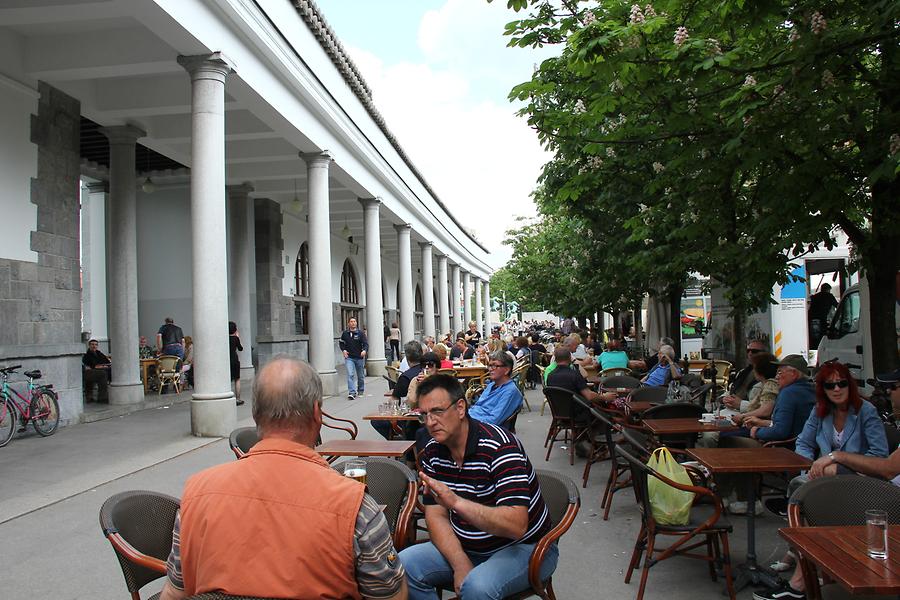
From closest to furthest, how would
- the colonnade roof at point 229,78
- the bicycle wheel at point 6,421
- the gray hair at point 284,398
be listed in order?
the gray hair at point 284,398 → the bicycle wheel at point 6,421 → the colonnade roof at point 229,78

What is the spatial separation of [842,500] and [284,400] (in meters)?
3.00

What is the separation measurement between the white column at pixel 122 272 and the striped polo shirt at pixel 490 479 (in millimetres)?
11867

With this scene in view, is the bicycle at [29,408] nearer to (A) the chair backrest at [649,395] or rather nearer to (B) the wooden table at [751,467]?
(A) the chair backrest at [649,395]

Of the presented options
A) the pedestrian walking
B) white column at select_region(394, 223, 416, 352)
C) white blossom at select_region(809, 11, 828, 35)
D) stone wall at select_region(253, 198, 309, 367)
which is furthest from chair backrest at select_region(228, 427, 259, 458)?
white column at select_region(394, 223, 416, 352)

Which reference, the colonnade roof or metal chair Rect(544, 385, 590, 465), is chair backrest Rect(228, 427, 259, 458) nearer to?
metal chair Rect(544, 385, 590, 465)

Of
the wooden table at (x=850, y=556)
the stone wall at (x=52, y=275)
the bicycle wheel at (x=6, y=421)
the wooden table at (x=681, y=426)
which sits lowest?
the bicycle wheel at (x=6, y=421)

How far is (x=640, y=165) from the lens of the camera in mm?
9562

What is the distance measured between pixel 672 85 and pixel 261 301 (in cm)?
1600

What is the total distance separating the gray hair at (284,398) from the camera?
6.75 feet

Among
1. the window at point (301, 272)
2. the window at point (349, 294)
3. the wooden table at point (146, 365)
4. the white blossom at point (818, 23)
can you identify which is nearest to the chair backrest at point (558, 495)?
the white blossom at point (818, 23)

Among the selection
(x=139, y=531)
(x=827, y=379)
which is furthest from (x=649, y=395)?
(x=139, y=531)

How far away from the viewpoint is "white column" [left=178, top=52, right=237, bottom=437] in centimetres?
991

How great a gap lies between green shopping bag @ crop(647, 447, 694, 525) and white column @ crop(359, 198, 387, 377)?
16.0 meters

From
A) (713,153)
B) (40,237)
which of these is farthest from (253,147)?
(713,153)
